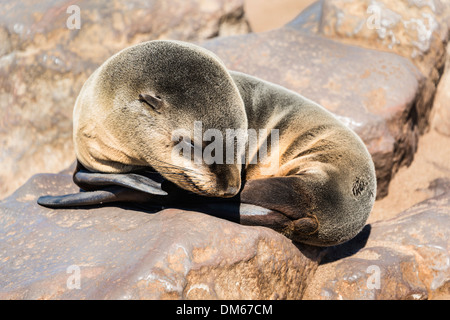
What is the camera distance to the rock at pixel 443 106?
666 centimetres

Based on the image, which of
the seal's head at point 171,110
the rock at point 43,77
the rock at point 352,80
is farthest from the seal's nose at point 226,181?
the rock at point 43,77

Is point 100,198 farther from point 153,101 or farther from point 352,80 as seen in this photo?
point 352,80

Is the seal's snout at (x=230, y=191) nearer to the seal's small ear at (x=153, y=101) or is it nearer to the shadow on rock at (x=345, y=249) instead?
the seal's small ear at (x=153, y=101)

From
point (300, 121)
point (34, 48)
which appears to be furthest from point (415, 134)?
point (34, 48)

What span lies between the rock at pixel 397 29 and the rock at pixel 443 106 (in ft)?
0.74

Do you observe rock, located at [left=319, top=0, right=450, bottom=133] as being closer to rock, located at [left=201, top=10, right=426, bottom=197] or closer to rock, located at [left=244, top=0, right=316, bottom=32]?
rock, located at [left=201, top=10, right=426, bottom=197]

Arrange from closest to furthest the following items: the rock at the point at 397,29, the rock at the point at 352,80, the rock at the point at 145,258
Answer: the rock at the point at 145,258 → the rock at the point at 352,80 → the rock at the point at 397,29

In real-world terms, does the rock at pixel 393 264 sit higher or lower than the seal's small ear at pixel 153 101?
lower

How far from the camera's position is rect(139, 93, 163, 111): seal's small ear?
3.20 m

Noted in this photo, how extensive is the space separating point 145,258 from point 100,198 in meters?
0.90

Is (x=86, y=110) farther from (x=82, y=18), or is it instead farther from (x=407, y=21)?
(x=407, y=21)

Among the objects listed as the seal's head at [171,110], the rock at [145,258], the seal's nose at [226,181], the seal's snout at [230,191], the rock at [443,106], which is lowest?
the rock at [443,106]

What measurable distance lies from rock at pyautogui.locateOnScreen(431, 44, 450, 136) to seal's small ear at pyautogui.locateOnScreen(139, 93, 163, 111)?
4.53 meters

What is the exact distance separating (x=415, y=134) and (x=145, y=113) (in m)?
4.01
